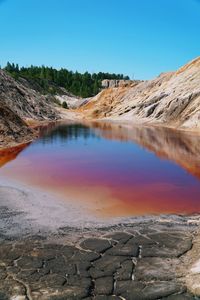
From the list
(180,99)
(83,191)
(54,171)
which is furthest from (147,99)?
(83,191)

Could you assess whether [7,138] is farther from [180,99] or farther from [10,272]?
[180,99]

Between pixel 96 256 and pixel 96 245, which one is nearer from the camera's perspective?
pixel 96 256

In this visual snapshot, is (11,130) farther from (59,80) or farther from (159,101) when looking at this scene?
(59,80)

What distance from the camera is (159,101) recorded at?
7544 cm

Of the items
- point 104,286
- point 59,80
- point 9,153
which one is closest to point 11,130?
point 9,153

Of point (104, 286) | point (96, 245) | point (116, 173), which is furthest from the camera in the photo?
point (116, 173)

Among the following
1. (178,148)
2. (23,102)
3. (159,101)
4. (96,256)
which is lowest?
(96,256)

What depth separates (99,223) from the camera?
15.2 m

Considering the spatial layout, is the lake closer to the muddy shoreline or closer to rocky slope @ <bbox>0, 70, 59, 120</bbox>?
the muddy shoreline

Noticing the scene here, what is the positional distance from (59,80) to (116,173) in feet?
411

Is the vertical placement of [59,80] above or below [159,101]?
above

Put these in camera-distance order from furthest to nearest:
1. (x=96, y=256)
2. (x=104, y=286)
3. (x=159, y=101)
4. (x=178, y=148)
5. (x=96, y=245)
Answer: (x=159, y=101)
(x=178, y=148)
(x=96, y=245)
(x=96, y=256)
(x=104, y=286)

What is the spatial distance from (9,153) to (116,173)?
41.5ft

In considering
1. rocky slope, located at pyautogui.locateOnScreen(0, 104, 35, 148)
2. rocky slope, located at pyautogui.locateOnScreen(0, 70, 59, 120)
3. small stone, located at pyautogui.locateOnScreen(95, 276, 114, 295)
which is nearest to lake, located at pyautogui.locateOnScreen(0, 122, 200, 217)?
rocky slope, located at pyautogui.locateOnScreen(0, 104, 35, 148)
